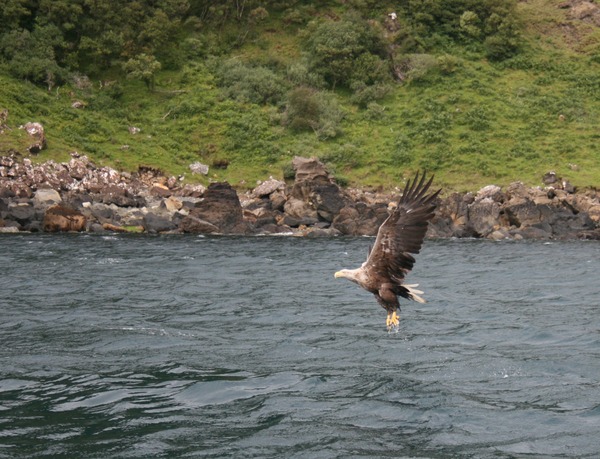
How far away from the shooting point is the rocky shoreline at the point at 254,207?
3844 cm

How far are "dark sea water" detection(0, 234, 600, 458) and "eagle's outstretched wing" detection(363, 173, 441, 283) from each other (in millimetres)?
1898

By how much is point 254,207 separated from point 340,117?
14.9 metres

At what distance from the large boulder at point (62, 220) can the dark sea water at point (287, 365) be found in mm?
9371

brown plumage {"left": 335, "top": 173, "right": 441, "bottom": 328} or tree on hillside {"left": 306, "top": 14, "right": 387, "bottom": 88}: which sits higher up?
tree on hillside {"left": 306, "top": 14, "right": 387, "bottom": 88}

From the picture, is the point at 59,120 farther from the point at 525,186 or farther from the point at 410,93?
the point at 525,186

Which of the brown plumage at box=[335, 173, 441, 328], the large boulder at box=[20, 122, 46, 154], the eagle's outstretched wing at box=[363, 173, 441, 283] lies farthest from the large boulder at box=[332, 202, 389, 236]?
the eagle's outstretched wing at box=[363, 173, 441, 283]

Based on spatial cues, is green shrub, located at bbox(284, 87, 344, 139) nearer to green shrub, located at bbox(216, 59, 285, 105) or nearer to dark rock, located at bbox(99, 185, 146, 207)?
green shrub, located at bbox(216, 59, 285, 105)

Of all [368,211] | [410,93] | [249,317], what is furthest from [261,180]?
[249,317]

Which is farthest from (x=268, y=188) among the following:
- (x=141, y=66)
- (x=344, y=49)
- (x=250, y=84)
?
(x=344, y=49)

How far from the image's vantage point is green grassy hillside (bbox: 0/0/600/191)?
50625 millimetres

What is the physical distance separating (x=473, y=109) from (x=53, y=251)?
33.8 m

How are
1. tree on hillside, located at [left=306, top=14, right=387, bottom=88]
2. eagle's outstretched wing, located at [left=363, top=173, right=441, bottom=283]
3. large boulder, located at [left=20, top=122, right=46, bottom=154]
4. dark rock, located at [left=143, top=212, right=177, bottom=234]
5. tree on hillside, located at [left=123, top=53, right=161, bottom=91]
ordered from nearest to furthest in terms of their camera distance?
eagle's outstretched wing, located at [left=363, top=173, right=441, bottom=283], dark rock, located at [left=143, top=212, right=177, bottom=234], large boulder, located at [left=20, top=122, right=46, bottom=154], tree on hillside, located at [left=123, top=53, right=161, bottom=91], tree on hillside, located at [left=306, top=14, right=387, bottom=88]

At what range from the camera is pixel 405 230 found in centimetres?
1364

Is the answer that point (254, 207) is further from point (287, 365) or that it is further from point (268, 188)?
point (287, 365)
